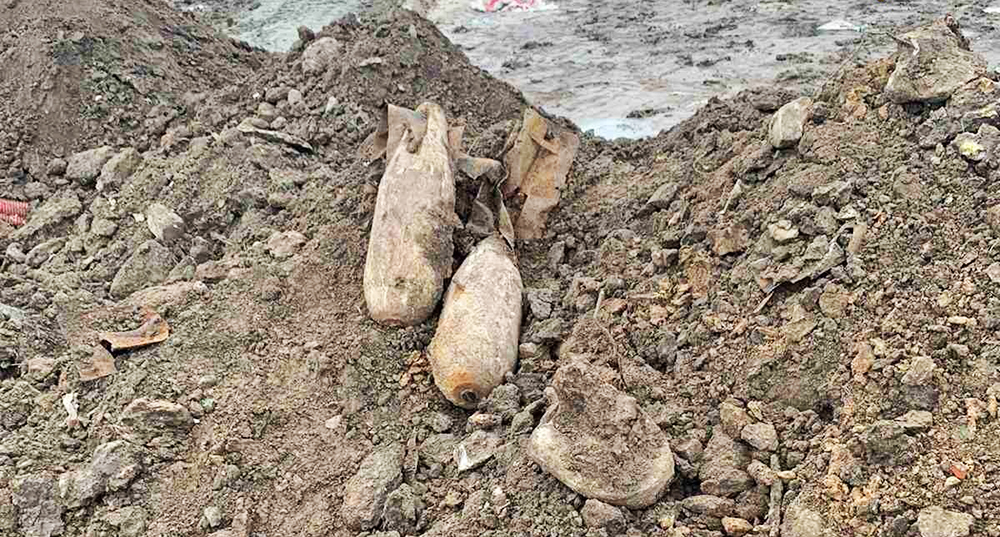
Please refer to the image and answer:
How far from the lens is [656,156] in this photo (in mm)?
5039

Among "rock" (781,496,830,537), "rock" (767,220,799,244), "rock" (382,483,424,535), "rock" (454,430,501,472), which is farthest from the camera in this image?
"rock" (767,220,799,244)

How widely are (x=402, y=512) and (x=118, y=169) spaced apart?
344 cm

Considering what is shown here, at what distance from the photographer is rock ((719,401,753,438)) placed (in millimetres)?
2980

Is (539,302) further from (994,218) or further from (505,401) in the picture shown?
(994,218)

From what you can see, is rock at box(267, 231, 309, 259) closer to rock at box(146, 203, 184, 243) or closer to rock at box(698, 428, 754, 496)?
rock at box(146, 203, 184, 243)

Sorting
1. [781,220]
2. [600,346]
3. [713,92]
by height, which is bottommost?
[713,92]

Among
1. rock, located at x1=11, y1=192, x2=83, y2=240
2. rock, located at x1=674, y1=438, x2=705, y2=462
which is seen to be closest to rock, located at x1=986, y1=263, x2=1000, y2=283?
rock, located at x1=674, y1=438, x2=705, y2=462

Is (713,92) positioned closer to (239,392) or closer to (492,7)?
(492,7)

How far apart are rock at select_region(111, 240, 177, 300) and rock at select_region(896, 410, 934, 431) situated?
3560 millimetres

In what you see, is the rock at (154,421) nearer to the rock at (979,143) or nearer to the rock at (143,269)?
the rock at (143,269)

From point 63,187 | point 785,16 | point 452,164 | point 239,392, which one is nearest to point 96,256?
point 63,187

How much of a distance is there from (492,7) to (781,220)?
340 inches

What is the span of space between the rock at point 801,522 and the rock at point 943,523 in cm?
26

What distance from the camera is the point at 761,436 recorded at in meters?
2.89
